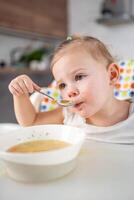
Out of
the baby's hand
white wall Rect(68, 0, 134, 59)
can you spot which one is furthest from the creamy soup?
white wall Rect(68, 0, 134, 59)

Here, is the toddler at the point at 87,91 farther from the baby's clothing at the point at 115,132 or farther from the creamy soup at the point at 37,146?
the creamy soup at the point at 37,146

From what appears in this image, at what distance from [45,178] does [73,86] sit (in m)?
0.37

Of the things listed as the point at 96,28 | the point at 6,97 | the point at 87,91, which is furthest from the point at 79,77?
the point at 96,28

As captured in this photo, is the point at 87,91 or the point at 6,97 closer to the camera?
the point at 87,91

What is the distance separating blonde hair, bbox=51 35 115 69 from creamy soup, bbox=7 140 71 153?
1.05 feet

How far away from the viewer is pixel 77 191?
0.47 meters

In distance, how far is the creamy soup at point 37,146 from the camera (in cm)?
59

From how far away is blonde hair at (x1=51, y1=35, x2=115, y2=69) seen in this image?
89 centimetres

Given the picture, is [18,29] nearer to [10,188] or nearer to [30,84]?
[30,84]

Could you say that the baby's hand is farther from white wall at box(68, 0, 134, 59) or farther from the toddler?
white wall at box(68, 0, 134, 59)

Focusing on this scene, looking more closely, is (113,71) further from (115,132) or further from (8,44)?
(8,44)

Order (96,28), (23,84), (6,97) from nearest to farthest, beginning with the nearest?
(23,84) < (6,97) < (96,28)

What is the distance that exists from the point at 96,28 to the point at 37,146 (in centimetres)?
361

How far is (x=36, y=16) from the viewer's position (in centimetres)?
353
